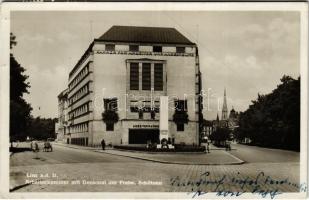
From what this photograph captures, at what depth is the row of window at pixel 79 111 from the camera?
7868 millimetres

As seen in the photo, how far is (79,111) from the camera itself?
8312 millimetres

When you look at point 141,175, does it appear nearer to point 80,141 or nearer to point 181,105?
point 181,105

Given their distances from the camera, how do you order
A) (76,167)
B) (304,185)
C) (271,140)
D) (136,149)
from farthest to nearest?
1. (271,140)
2. (136,149)
3. (76,167)
4. (304,185)

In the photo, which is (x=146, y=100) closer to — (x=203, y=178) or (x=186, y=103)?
(x=186, y=103)

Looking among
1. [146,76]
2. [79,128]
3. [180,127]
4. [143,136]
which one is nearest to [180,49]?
[146,76]

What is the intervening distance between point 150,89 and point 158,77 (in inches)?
11.1

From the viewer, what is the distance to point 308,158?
6.52m

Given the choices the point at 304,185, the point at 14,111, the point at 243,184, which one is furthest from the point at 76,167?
the point at 304,185

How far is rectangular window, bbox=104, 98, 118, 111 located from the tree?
1083 millimetres

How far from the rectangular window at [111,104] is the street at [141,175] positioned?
30.1 inches

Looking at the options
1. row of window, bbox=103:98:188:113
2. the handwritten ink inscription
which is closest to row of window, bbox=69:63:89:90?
row of window, bbox=103:98:188:113

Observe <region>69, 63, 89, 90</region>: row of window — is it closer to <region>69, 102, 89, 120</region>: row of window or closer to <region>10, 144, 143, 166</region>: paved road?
<region>69, 102, 89, 120</region>: row of window

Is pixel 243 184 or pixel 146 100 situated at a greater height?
pixel 146 100

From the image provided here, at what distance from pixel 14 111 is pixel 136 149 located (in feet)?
7.00
